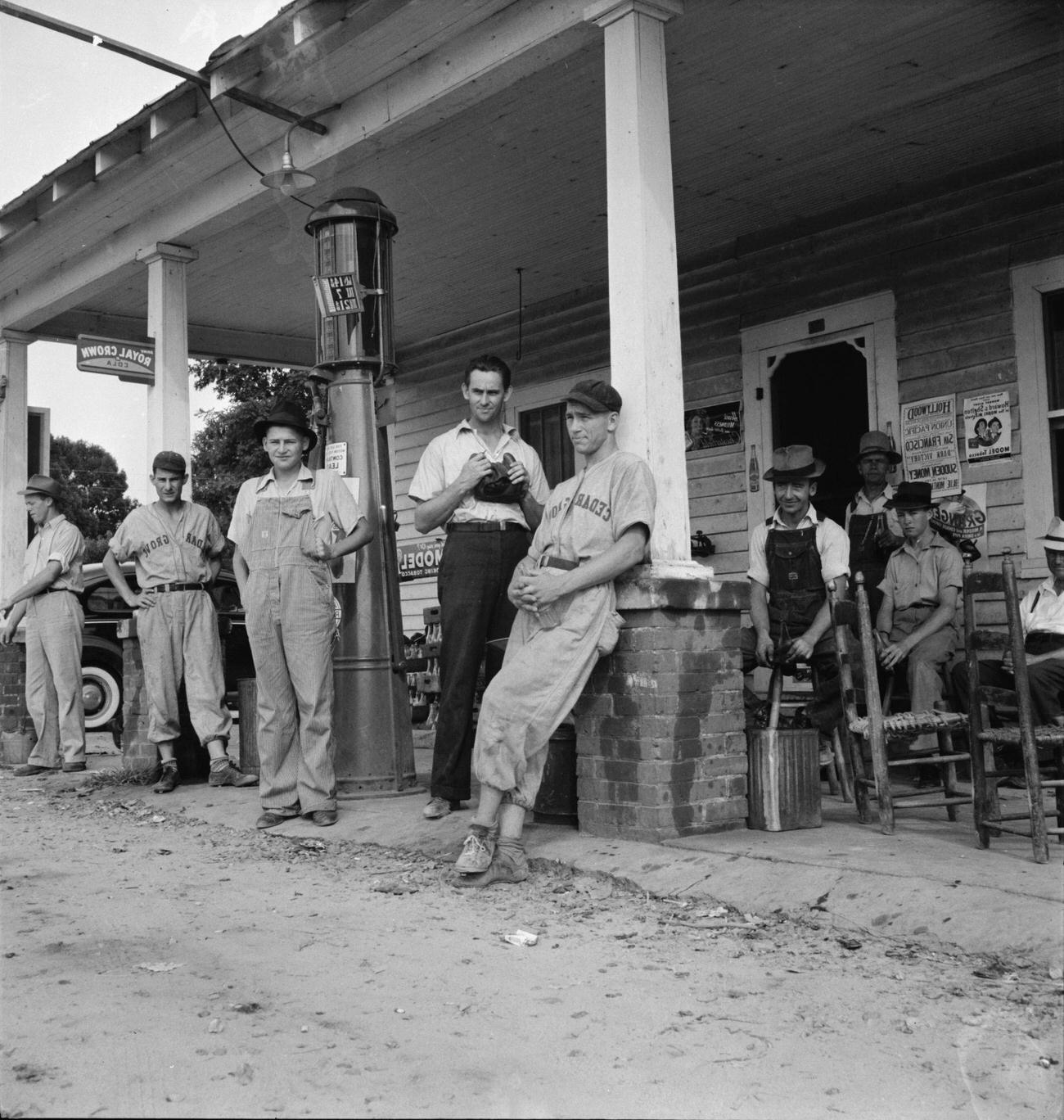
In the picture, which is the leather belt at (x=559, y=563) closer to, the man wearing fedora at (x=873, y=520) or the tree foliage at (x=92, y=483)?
the man wearing fedora at (x=873, y=520)

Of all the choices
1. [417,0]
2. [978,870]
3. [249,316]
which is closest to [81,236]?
[249,316]

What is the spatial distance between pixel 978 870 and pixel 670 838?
3.98ft

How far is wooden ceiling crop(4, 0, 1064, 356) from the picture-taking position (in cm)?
620

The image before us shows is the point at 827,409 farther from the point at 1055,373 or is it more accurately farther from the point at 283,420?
the point at 283,420

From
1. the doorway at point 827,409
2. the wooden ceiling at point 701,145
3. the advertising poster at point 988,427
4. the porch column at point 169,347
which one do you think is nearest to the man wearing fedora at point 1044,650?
the advertising poster at point 988,427

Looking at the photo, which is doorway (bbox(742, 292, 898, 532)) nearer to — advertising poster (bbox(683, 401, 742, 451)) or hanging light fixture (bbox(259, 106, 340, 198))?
advertising poster (bbox(683, 401, 742, 451))

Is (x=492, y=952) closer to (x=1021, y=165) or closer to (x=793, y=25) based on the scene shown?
(x=793, y=25)

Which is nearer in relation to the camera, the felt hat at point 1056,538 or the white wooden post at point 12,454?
the felt hat at point 1056,538

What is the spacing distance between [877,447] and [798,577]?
1921mm

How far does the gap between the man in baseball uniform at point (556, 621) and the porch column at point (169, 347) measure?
4.17 metres

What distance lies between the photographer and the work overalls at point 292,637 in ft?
19.8

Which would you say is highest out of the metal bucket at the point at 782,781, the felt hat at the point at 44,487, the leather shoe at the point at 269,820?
the felt hat at the point at 44,487

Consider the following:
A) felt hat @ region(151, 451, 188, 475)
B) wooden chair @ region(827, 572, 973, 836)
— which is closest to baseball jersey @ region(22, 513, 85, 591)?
felt hat @ region(151, 451, 188, 475)

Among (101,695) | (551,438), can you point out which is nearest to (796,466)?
(551,438)
